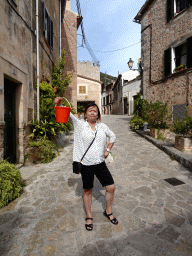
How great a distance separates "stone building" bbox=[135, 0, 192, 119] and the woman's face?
766cm

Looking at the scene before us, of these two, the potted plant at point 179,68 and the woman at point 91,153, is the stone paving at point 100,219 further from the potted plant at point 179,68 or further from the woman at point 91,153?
the potted plant at point 179,68

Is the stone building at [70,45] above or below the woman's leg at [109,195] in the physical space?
above

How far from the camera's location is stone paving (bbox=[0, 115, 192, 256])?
6.00 ft

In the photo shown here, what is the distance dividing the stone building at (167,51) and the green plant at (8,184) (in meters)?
8.41

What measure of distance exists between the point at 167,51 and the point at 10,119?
9881 mm

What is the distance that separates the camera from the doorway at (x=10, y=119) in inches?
168

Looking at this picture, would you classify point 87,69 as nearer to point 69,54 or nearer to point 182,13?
point 69,54

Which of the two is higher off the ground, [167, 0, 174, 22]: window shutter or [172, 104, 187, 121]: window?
[167, 0, 174, 22]: window shutter

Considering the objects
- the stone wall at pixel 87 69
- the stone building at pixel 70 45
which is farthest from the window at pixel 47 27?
the stone wall at pixel 87 69

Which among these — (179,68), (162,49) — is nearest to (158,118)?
(179,68)

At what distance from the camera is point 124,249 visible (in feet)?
5.93

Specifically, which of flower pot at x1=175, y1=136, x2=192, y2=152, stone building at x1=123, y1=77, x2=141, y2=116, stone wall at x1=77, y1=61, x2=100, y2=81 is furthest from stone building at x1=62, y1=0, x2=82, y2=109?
stone wall at x1=77, y1=61, x2=100, y2=81

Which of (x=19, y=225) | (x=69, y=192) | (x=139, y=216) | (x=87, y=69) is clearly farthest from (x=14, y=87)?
(x=87, y=69)

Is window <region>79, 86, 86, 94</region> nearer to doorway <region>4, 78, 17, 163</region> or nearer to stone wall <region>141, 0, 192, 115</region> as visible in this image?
stone wall <region>141, 0, 192, 115</region>
